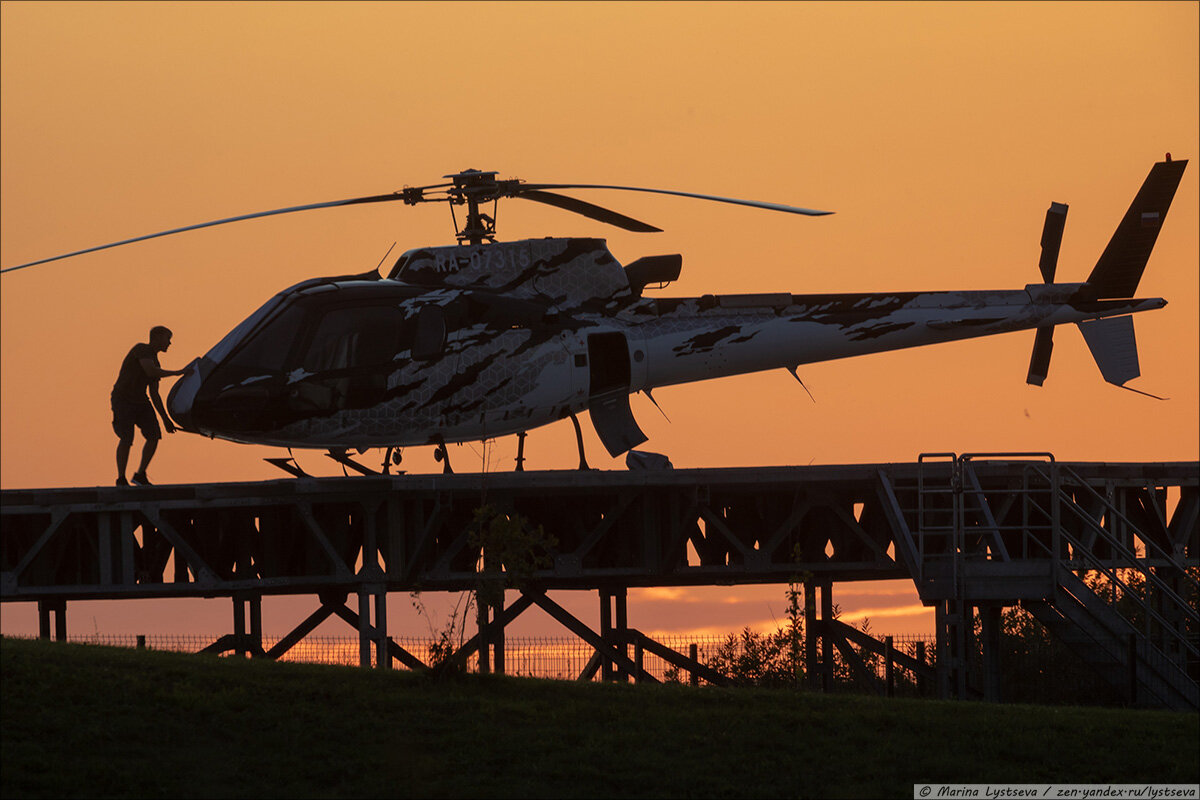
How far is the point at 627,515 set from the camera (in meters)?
32.6

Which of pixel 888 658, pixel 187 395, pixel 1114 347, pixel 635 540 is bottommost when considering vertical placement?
pixel 888 658

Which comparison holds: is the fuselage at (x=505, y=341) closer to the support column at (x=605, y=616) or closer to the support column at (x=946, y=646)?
the support column at (x=946, y=646)

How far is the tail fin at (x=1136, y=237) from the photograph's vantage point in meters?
34.7

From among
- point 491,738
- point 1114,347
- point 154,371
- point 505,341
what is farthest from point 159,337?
point 1114,347

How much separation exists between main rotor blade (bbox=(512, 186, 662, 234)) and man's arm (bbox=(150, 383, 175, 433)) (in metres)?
6.84

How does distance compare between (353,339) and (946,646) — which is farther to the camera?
(353,339)

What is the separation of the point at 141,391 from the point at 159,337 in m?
0.95

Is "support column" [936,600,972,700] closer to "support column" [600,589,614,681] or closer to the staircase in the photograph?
the staircase

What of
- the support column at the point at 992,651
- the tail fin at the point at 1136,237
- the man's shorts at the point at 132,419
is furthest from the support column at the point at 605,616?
the tail fin at the point at 1136,237

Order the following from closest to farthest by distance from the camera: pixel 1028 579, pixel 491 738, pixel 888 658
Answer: pixel 491 738
pixel 1028 579
pixel 888 658

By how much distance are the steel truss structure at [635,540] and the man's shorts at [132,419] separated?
946 mm

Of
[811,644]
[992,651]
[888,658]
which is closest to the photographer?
[992,651]

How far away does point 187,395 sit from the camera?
29.8 m

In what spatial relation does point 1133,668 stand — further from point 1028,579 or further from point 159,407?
point 159,407
